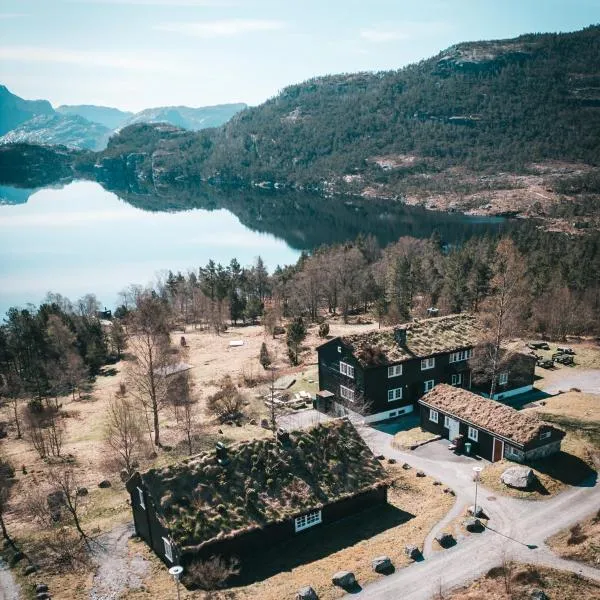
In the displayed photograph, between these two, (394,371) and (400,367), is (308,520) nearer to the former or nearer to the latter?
(394,371)

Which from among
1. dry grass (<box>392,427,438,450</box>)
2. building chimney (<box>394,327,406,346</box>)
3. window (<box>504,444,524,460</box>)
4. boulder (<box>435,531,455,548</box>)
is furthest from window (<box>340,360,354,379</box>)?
boulder (<box>435,531,455,548</box>)

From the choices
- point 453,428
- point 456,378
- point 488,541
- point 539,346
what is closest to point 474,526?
point 488,541

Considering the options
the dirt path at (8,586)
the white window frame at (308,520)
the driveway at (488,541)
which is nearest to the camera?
the driveway at (488,541)

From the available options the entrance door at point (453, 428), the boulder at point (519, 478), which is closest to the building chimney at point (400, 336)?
the entrance door at point (453, 428)

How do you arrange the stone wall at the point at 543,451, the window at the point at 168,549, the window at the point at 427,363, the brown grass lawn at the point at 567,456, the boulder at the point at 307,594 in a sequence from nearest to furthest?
the boulder at the point at 307,594, the window at the point at 168,549, the brown grass lawn at the point at 567,456, the stone wall at the point at 543,451, the window at the point at 427,363

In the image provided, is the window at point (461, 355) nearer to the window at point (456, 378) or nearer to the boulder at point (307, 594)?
the window at point (456, 378)
